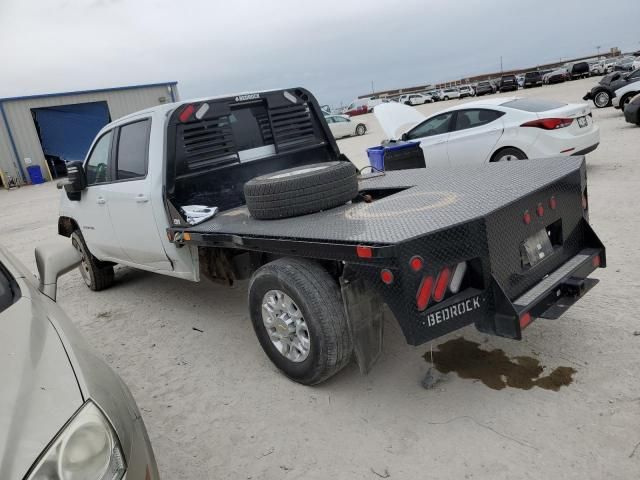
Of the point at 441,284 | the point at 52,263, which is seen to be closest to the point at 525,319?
the point at 441,284

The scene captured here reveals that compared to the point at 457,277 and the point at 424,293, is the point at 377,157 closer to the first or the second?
the point at 457,277

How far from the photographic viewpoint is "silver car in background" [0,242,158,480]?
1.49 meters

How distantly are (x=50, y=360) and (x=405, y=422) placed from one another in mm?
1933

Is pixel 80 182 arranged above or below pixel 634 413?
above

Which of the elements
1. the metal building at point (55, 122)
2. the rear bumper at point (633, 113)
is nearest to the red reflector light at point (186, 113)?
the rear bumper at point (633, 113)

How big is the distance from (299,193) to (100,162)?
297cm

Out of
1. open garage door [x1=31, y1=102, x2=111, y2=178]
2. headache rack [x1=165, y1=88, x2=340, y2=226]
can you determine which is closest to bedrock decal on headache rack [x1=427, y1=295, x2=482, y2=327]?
headache rack [x1=165, y1=88, x2=340, y2=226]

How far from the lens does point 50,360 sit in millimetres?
1864

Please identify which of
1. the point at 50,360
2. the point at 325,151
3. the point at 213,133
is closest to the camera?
the point at 50,360

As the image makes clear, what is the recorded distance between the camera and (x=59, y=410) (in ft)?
5.33

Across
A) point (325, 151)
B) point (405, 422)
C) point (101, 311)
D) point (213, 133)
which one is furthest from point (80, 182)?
point (405, 422)

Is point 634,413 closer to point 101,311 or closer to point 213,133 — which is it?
point 213,133

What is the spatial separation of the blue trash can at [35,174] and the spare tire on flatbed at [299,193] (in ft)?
93.6

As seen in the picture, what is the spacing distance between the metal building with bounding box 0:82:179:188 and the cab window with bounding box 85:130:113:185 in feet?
83.3
